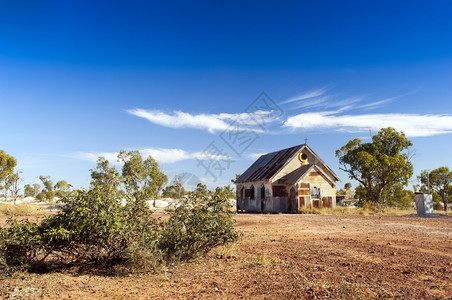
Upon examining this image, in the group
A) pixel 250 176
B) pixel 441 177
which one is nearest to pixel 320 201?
pixel 250 176

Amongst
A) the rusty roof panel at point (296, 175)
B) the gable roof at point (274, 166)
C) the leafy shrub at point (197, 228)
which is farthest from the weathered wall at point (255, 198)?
the leafy shrub at point (197, 228)

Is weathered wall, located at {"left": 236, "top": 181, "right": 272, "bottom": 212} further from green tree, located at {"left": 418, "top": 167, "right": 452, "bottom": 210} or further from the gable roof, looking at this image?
green tree, located at {"left": 418, "top": 167, "right": 452, "bottom": 210}

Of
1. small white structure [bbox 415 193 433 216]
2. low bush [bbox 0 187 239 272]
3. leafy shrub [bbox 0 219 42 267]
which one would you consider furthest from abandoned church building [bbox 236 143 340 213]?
leafy shrub [bbox 0 219 42 267]

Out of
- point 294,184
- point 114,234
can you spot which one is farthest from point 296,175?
point 114,234

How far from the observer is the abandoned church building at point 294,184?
30875 millimetres

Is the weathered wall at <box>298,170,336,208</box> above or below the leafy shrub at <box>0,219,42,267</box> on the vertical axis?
above

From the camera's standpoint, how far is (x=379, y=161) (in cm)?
4059

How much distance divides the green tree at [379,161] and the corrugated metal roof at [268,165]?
10761 mm

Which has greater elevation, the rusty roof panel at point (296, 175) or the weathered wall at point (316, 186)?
the rusty roof panel at point (296, 175)

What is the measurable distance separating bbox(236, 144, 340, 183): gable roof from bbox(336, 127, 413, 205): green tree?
32.8 ft

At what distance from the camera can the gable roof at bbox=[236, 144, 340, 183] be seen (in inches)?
1260

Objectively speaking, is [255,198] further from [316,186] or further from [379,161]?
[379,161]

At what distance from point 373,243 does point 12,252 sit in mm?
10155

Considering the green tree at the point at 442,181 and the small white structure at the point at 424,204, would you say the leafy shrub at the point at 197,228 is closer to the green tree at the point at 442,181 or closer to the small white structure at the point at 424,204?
the small white structure at the point at 424,204
